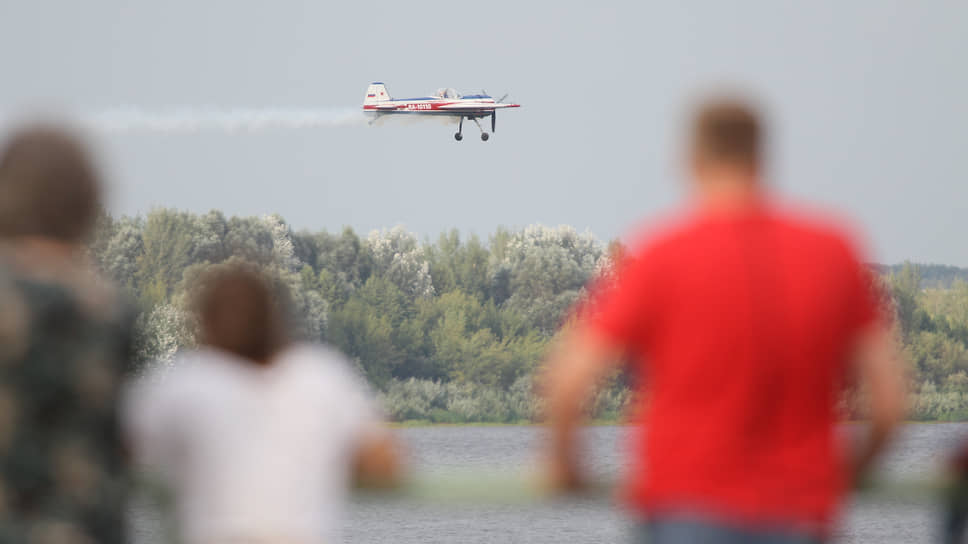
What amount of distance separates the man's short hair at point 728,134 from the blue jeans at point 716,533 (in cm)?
73

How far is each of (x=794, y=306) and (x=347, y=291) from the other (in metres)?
125

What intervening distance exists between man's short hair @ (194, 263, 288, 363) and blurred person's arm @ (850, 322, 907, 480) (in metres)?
1.22

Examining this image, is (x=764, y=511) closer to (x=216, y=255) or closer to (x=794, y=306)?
(x=794, y=306)

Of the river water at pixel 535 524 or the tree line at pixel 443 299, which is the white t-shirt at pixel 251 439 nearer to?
the river water at pixel 535 524

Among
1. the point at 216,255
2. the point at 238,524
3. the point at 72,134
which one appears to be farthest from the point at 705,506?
the point at 216,255

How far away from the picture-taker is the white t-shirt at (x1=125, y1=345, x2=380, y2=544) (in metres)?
3.18

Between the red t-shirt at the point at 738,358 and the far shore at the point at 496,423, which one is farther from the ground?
the red t-shirt at the point at 738,358

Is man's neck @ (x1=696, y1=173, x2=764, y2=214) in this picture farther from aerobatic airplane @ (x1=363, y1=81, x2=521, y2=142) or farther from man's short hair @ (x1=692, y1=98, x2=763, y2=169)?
aerobatic airplane @ (x1=363, y1=81, x2=521, y2=142)

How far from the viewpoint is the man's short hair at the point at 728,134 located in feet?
10.1

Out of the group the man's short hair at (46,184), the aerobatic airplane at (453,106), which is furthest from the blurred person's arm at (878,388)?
the aerobatic airplane at (453,106)

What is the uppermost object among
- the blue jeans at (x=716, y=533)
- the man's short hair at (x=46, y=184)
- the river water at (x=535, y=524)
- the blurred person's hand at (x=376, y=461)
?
the man's short hair at (x=46, y=184)

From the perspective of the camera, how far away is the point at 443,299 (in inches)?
5187

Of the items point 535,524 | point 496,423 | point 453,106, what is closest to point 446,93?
point 453,106

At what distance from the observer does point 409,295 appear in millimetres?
134375
